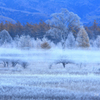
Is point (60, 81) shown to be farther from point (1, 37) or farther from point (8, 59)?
point (1, 37)

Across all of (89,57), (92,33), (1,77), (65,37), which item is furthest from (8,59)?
(92,33)

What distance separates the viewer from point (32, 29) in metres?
31.2

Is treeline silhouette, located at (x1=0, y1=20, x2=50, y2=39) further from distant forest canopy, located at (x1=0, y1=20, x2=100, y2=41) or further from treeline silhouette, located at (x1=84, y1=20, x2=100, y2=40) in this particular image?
treeline silhouette, located at (x1=84, y1=20, x2=100, y2=40)

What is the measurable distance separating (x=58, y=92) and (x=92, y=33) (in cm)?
2557

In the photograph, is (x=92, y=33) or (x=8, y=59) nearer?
(x=8, y=59)

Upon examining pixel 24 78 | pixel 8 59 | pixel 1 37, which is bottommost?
pixel 24 78

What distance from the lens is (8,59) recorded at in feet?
25.3

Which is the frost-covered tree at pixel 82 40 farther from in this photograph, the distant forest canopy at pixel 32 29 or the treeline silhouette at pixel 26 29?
the treeline silhouette at pixel 26 29

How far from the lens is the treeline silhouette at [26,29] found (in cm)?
2957

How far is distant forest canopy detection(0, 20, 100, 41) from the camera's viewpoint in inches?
1154

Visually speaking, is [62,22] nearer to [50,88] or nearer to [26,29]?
[50,88]

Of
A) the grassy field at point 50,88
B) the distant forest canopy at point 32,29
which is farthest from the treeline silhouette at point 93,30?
the grassy field at point 50,88

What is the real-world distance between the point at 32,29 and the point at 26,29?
111 cm

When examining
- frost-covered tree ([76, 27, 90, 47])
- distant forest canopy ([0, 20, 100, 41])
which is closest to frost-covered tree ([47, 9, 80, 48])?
frost-covered tree ([76, 27, 90, 47])
